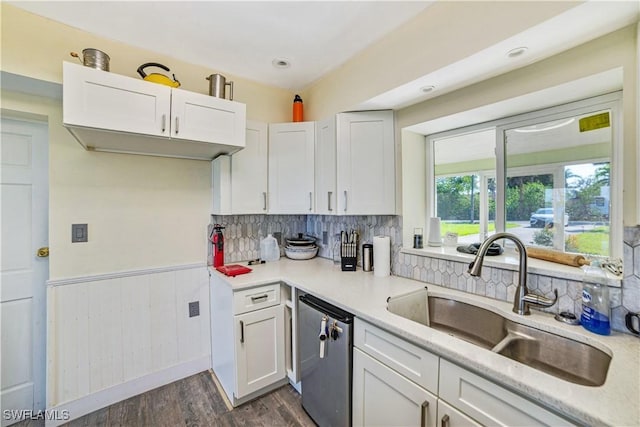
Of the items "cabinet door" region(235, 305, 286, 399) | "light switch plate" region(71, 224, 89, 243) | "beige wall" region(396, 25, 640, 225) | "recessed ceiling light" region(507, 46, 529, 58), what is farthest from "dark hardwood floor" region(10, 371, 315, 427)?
"recessed ceiling light" region(507, 46, 529, 58)

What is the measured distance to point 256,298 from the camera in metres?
1.91

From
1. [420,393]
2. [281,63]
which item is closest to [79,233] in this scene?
[281,63]

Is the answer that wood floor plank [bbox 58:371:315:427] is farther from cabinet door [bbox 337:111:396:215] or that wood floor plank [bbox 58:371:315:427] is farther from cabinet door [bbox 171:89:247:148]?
cabinet door [bbox 171:89:247:148]

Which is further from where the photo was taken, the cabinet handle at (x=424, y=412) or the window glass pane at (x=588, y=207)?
the window glass pane at (x=588, y=207)

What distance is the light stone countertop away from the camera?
0.72 meters

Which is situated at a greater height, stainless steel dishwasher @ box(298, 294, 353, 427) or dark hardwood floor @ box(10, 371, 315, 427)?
stainless steel dishwasher @ box(298, 294, 353, 427)

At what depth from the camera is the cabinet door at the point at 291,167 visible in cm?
231

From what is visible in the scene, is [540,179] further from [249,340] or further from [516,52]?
[249,340]

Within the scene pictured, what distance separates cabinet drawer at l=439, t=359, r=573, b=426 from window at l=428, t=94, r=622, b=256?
3.50 feet

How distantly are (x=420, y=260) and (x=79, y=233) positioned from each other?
241 cm

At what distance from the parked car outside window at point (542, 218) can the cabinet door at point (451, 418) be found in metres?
1.23

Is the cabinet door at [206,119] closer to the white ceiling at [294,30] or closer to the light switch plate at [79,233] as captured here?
the white ceiling at [294,30]

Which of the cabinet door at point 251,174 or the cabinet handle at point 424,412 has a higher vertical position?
the cabinet door at point 251,174

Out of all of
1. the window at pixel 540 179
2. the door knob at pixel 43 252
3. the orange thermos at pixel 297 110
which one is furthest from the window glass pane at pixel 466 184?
the door knob at pixel 43 252
